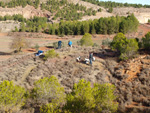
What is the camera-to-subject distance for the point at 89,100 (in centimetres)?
866

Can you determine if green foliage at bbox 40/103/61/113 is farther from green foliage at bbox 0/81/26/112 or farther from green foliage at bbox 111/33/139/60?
green foliage at bbox 111/33/139/60

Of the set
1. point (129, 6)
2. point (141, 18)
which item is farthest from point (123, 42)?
point (129, 6)

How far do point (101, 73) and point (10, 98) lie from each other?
346 inches

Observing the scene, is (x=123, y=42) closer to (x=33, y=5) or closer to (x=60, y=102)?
(x=60, y=102)

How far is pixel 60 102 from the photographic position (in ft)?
31.8

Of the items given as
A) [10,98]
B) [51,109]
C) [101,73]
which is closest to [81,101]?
[51,109]

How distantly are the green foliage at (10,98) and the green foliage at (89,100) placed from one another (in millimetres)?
3016

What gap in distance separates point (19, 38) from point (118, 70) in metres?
18.3

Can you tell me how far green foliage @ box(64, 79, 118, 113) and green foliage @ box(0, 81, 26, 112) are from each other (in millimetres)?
3016

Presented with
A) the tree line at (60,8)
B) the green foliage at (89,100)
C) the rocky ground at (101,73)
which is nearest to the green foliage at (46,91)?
the green foliage at (89,100)

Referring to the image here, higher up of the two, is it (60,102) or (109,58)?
(109,58)

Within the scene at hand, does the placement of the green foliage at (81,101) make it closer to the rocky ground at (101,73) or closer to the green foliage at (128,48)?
the rocky ground at (101,73)

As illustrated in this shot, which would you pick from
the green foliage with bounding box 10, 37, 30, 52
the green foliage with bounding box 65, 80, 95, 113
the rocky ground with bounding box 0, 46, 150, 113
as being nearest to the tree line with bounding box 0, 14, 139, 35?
the green foliage with bounding box 10, 37, 30, 52

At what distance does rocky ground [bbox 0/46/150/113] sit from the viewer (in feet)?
37.5
